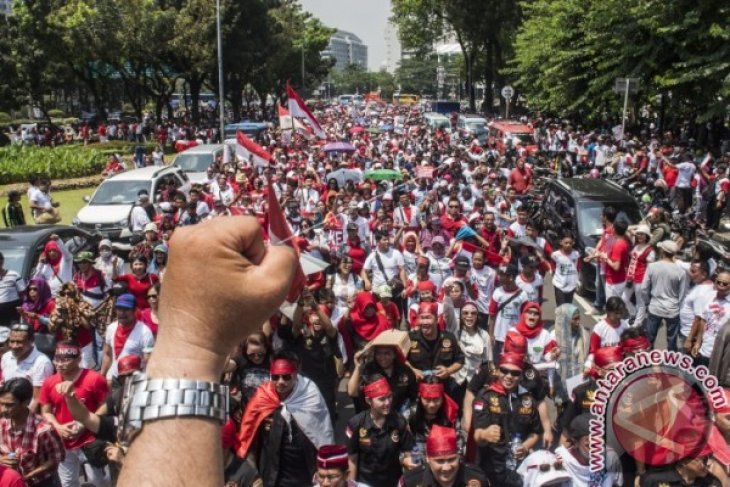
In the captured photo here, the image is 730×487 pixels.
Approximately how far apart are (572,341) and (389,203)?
6224 millimetres

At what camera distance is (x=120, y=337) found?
659 cm

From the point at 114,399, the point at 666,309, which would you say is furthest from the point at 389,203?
the point at 114,399

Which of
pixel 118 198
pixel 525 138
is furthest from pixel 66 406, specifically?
pixel 525 138

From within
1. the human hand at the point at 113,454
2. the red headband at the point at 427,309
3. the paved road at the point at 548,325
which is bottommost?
the paved road at the point at 548,325

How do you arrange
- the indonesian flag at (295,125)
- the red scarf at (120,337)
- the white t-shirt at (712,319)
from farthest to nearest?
1. the indonesian flag at (295,125)
2. the white t-shirt at (712,319)
3. the red scarf at (120,337)

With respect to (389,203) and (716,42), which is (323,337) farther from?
(716,42)

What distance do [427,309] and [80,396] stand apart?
2.98 metres

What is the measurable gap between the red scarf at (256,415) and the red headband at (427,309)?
1886 millimetres

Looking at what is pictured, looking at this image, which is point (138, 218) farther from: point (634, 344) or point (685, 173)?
point (685, 173)

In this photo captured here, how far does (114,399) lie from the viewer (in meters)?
5.43

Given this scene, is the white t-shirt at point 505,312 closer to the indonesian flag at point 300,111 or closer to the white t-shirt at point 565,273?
the white t-shirt at point 565,273

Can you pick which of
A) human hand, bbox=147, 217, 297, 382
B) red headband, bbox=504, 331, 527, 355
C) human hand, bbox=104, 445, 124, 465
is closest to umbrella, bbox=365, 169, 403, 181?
red headband, bbox=504, 331, 527, 355

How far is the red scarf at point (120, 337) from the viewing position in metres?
6.56

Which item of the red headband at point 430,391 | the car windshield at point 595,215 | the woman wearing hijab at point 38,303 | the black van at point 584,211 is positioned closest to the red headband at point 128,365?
the red headband at point 430,391
